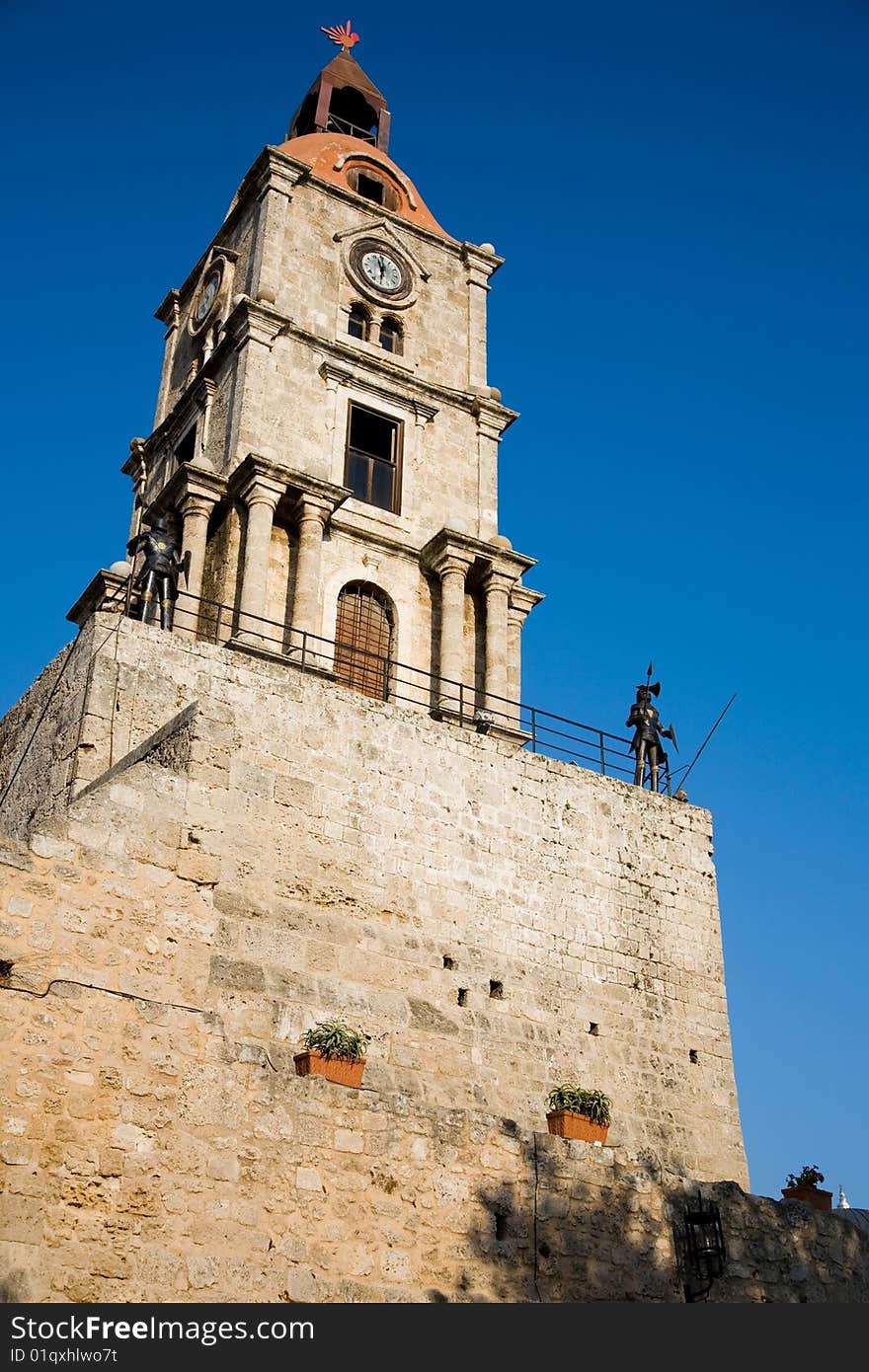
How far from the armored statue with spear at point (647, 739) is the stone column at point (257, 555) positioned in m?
6.10

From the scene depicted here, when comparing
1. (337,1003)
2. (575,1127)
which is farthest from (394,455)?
(575,1127)

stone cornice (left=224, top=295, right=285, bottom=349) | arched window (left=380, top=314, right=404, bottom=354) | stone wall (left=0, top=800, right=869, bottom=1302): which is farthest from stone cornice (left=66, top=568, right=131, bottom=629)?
stone wall (left=0, top=800, right=869, bottom=1302)

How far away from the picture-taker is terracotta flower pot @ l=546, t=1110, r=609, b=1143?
633 inches

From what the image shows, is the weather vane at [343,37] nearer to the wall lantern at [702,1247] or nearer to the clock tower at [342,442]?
the clock tower at [342,442]

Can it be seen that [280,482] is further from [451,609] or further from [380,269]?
[380,269]

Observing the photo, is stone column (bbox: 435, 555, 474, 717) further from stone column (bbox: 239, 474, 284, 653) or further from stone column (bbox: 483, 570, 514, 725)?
stone column (bbox: 239, 474, 284, 653)

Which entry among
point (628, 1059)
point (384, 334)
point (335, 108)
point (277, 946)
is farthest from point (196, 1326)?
point (335, 108)

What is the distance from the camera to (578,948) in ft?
66.8

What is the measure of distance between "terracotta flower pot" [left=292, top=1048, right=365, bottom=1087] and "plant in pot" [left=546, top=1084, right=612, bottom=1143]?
2887 mm

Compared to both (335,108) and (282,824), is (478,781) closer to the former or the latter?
(282,824)

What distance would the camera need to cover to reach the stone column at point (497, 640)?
26.9m

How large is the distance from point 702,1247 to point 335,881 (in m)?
6.07

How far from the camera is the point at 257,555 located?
25719 millimetres

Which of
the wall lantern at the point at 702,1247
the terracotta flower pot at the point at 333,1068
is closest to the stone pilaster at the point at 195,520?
the terracotta flower pot at the point at 333,1068
